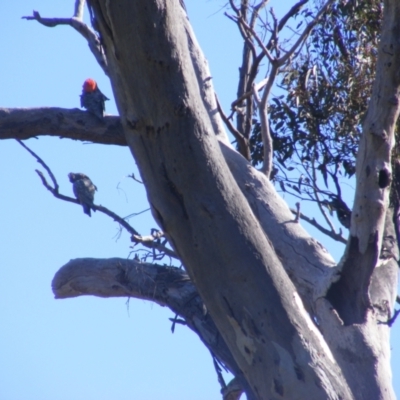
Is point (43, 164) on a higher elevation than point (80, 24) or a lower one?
lower

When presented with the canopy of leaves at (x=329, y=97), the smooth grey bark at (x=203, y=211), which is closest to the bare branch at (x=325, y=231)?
the canopy of leaves at (x=329, y=97)

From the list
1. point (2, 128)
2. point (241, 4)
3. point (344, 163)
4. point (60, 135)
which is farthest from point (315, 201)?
point (2, 128)

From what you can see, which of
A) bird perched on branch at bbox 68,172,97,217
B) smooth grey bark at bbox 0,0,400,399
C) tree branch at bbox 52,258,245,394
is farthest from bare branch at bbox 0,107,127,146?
bird perched on branch at bbox 68,172,97,217

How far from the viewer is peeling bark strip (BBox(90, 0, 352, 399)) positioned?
7.57 feet

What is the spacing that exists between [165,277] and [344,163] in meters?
2.21

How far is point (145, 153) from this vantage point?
240cm

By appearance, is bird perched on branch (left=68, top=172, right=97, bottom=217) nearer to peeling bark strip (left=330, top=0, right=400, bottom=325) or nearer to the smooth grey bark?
peeling bark strip (left=330, top=0, right=400, bottom=325)

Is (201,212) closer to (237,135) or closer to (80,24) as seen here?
(237,135)

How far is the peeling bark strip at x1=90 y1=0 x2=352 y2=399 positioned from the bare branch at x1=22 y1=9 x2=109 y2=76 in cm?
275

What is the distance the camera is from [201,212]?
2371mm

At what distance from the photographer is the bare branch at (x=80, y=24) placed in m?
5.16

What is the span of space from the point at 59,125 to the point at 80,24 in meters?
1.32

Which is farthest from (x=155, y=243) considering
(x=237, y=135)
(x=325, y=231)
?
(x=325, y=231)

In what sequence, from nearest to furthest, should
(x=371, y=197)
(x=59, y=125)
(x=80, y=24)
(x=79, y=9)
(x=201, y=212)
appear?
(x=201, y=212) → (x=371, y=197) → (x=59, y=125) → (x=80, y=24) → (x=79, y=9)
